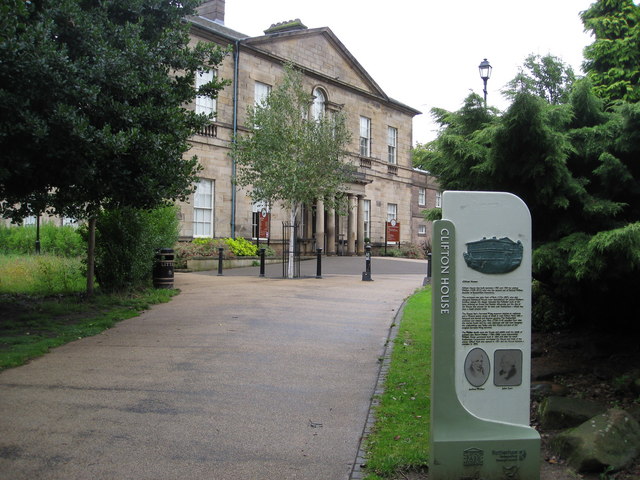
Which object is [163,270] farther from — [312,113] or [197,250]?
[312,113]

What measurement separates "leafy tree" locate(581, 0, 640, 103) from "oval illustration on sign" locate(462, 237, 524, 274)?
4253 mm

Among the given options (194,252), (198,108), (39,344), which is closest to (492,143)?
(39,344)

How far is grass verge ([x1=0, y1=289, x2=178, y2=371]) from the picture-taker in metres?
7.93

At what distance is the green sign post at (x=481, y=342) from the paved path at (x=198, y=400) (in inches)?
34.8

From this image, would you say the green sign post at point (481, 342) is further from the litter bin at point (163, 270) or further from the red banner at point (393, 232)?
the red banner at point (393, 232)

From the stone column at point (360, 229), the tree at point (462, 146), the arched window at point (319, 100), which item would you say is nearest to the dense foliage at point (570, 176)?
the tree at point (462, 146)

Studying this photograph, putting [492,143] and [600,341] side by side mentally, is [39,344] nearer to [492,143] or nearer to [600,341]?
[492,143]

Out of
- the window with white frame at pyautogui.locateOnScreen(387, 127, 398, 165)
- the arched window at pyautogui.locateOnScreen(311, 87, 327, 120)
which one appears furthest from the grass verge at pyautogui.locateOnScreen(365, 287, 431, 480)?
the window with white frame at pyautogui.locateOnScreen(387, 127, 398, 165)

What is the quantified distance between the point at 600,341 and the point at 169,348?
5457mm

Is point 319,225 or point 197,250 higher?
point 319,225

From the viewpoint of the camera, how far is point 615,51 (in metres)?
7.55

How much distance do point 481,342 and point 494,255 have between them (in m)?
0.60

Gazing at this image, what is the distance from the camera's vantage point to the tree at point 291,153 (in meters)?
19.4

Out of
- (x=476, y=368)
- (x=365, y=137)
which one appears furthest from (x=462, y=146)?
(x=365, y=137)
